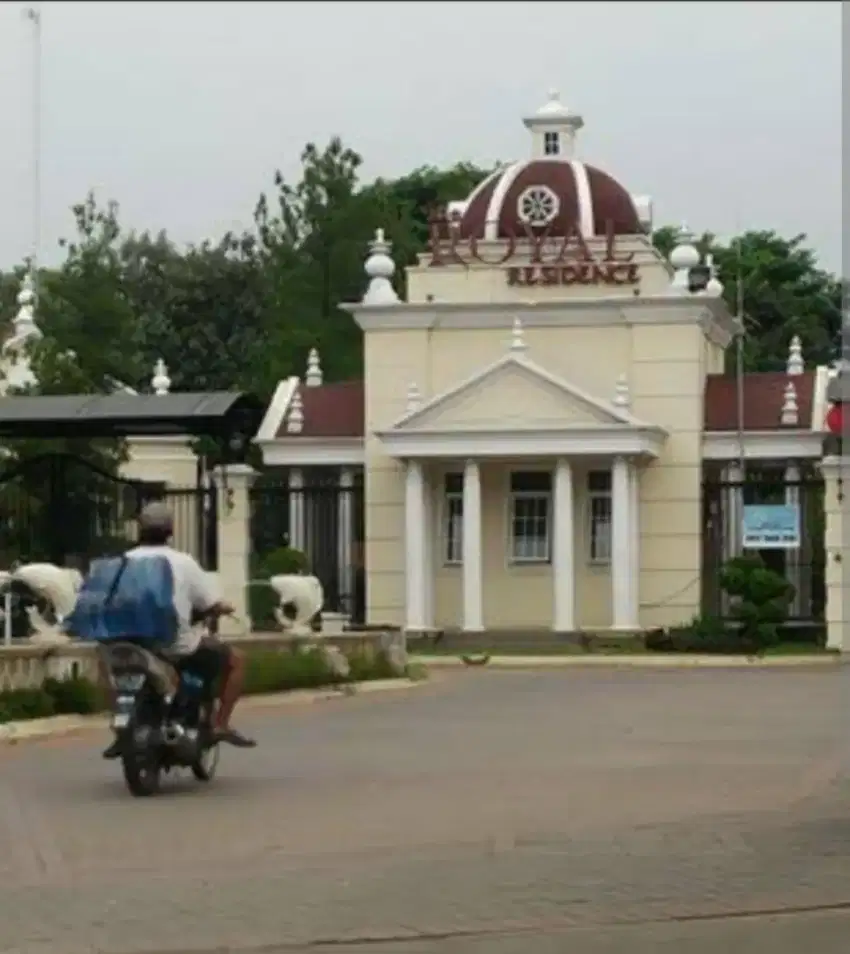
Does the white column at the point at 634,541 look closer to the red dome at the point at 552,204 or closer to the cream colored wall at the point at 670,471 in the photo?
the cream colored wall at the point at 670,471

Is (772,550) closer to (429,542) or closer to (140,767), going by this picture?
(429,542)

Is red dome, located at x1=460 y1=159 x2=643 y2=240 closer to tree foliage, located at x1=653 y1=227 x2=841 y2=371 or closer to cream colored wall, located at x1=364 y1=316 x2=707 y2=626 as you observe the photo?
cream colored wall, located at x1=364 y1=316 x2=707 y2=626

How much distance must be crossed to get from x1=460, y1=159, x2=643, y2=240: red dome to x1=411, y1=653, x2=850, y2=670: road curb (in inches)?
420

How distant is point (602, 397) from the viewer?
140 feet

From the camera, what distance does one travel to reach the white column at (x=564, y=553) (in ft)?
136

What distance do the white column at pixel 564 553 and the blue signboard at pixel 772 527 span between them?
136 inches

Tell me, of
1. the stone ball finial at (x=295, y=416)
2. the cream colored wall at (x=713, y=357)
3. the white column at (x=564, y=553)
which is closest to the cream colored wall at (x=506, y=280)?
the cream colored wall at (x=713, y=357)

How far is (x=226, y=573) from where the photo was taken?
98.6 feet

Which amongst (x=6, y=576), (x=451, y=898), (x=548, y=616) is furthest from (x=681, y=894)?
(x=548, y=616)

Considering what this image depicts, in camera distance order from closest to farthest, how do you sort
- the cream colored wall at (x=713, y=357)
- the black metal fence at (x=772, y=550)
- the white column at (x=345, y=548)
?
the black metal fence at (x=772, y=550) < the white column at (x=345, y=548) < the cream colored wall at (x=713, y=357)

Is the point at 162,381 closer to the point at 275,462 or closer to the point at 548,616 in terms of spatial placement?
the point at 275,462

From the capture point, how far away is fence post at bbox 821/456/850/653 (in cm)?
3553

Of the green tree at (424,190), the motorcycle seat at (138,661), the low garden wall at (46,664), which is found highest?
the green tree at (424,190)

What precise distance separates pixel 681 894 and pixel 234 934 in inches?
74.4
